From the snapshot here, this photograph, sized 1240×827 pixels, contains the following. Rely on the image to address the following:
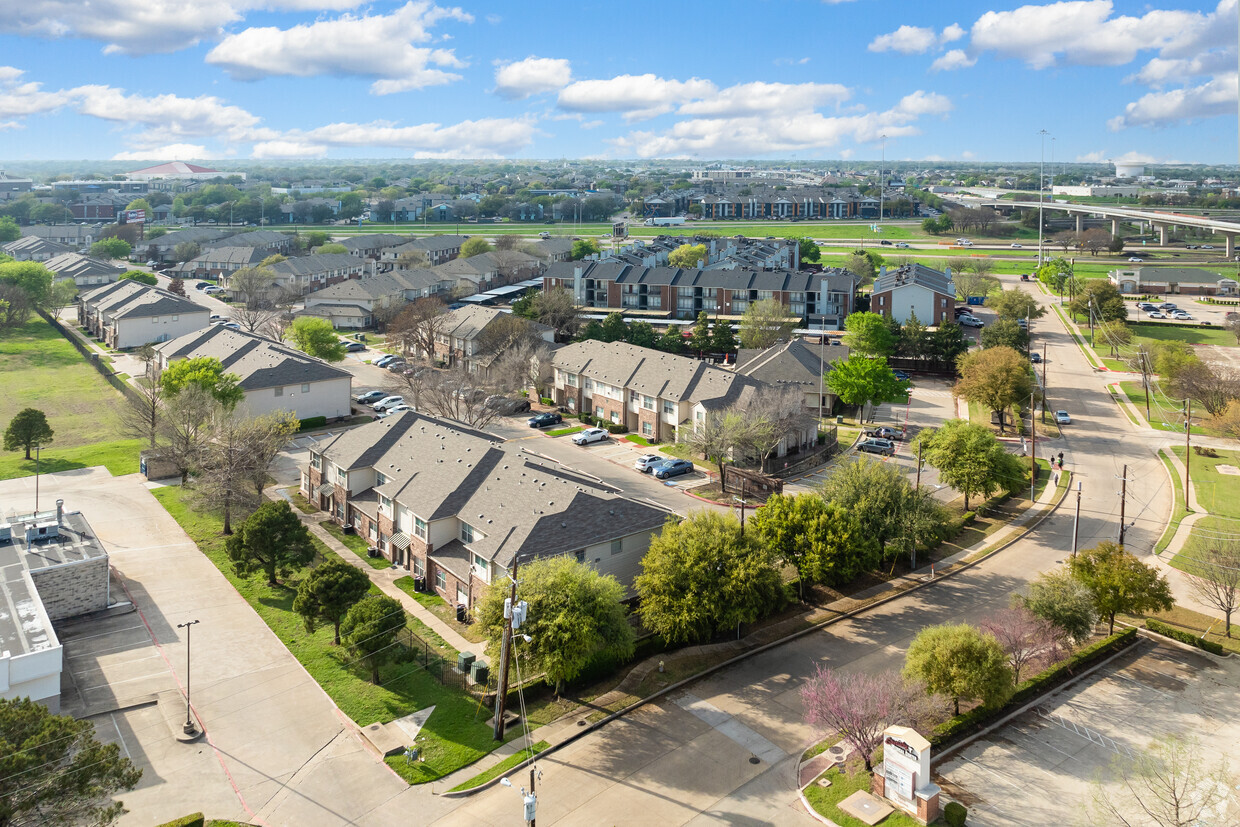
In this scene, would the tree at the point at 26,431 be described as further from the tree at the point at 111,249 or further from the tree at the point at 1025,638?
the tree at the point at 111,249

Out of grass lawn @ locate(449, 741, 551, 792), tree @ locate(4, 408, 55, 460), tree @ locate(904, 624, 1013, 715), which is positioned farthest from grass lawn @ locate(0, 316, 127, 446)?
tree @ locate(904, 624, 1013, 715)

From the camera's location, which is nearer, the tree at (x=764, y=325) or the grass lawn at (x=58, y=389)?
the grass lawn at (x=58, y=389)

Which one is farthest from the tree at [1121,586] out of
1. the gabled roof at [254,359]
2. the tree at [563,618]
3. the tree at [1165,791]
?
the gabled roof at [254,359]

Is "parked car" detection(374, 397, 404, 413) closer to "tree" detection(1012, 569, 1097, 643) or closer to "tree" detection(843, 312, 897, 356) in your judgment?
"tree" detection(843, 312, 897, 356)

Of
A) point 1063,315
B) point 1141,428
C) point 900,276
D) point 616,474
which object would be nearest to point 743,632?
point 616,474

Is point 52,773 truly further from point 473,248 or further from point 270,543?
point 473,248

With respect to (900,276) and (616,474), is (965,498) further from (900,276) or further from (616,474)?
(900,276)

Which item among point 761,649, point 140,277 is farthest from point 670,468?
point 140,277
